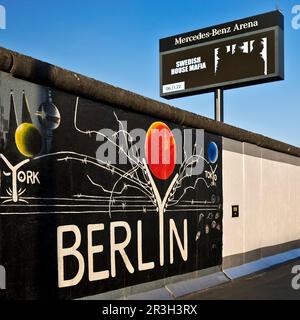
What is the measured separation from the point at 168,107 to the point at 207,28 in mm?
10549

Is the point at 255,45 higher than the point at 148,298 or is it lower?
higher

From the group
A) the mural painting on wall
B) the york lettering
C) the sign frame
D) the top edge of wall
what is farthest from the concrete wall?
the york lettering

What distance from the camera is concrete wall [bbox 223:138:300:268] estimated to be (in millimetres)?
11117

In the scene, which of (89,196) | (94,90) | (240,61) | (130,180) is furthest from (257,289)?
(240,61)

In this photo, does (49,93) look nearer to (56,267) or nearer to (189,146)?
(56,267)

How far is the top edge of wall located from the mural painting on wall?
0.12 metres

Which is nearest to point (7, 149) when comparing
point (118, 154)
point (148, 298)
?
point (118, 154)

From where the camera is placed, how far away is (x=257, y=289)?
891 centimetres

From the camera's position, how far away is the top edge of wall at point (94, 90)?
5617mm

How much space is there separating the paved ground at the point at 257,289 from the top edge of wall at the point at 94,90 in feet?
10.6

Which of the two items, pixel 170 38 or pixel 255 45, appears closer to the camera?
pixel 255 45

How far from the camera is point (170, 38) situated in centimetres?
1894

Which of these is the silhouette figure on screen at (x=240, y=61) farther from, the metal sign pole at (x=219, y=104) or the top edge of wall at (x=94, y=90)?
the top edge of wall at (x=94, y=90)

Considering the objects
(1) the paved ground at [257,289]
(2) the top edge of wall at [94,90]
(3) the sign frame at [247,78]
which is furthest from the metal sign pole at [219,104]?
(1) the paved ground at [257,289]
